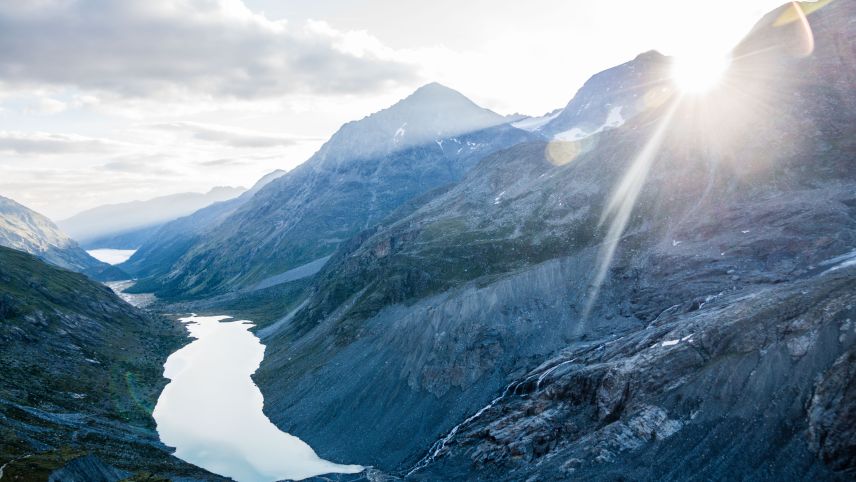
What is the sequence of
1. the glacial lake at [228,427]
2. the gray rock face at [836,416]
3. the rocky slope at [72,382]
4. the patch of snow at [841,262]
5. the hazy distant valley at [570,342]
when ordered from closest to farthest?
1. the gray rock face at [836,416]
2. the hazy distant valley at [570,342]
3. the rocky slope at [72,382]
4. the patch of snow at [841,262]
5. the glacial lake at [228,427]

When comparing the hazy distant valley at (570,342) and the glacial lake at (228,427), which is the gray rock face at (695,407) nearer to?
the hazy distant valley at (570,342)

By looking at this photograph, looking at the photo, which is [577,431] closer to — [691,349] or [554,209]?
[691,349]

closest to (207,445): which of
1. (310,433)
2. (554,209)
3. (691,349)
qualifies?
(310,433)

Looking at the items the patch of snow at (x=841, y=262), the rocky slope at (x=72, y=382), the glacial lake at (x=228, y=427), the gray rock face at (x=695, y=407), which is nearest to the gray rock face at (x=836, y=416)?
the gray rock face at (x=695, y=407)

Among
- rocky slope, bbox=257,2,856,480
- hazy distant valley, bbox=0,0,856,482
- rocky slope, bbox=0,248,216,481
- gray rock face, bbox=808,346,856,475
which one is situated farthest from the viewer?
rocky slope, bbox=0,248,216,481

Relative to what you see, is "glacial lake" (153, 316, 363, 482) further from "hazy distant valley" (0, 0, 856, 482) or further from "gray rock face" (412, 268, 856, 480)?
"gray rock face" (412, 268, 856, 480)

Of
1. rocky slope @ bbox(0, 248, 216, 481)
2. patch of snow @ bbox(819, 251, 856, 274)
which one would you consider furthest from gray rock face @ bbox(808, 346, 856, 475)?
rocky slope @ bbox(0, 248, 216, 481)
